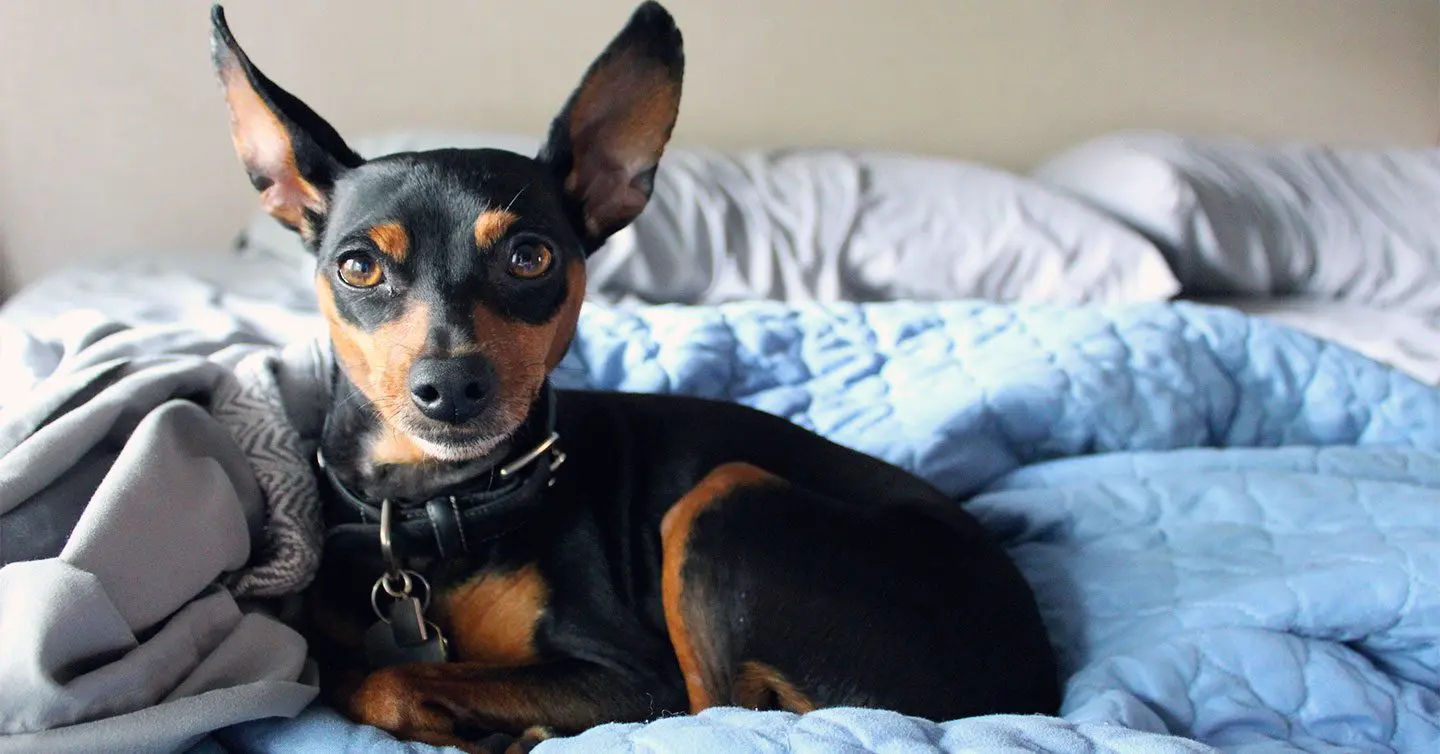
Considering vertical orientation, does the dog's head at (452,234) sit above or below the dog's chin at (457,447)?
above

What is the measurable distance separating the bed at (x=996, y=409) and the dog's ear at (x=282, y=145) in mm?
213

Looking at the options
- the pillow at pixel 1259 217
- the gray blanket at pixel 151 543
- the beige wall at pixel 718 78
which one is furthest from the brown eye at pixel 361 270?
the pillow at pixel 1259 217

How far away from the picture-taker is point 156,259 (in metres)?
2.46

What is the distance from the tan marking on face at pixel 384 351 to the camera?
1095 millimetres

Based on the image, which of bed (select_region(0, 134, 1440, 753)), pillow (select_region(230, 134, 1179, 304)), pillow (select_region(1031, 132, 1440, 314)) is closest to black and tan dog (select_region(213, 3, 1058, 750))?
bed (select_region(0, 134, 1440, 753))

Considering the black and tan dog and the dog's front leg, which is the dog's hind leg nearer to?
the black and tan dog

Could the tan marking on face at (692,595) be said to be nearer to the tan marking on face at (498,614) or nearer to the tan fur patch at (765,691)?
the tan fur patch at (765,691)

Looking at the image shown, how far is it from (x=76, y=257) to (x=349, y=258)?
6.43ft

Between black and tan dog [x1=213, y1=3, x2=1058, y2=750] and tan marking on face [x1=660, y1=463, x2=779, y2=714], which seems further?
tan marking on face [x1=660, y1=463, x2=779, y2=714]

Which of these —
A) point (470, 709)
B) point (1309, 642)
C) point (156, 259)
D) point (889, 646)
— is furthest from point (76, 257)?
point (1309, 642)

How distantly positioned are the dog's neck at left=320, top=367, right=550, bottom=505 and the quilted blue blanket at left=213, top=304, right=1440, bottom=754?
0.30 m

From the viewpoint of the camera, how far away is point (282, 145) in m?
1.25

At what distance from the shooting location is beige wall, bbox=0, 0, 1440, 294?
2.57 metres

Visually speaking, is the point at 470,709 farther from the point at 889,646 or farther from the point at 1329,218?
the point at 1329,218
